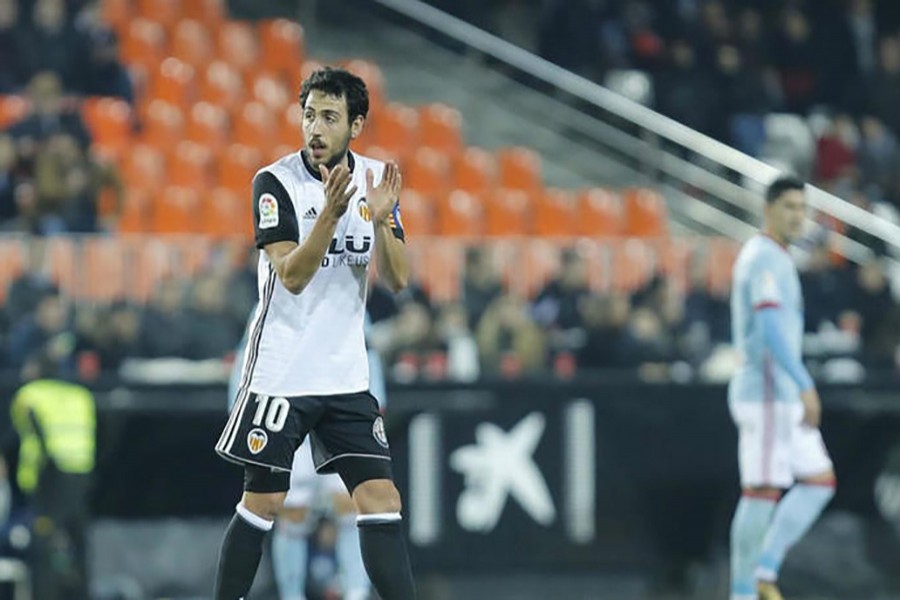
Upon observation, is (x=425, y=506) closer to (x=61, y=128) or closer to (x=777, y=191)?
(x=777, y=191)

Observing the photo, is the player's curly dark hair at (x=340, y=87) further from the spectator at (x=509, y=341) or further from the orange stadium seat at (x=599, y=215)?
the orange stadium seat at (x=599, y=215)

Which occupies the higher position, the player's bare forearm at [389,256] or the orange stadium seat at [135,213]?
the orange stadium seat at [135,213]

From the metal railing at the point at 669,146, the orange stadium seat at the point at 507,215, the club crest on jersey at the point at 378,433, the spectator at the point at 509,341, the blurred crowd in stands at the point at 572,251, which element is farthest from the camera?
the metal railing at the point at 669,146

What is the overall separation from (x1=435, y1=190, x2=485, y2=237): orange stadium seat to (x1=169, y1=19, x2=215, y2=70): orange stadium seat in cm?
294

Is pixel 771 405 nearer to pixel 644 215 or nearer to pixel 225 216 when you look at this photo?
pixel 225 216

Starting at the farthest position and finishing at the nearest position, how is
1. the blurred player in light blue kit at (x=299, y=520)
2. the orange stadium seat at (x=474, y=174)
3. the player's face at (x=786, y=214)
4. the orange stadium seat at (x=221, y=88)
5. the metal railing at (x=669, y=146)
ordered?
the orange stadium seat at (x=221, y=88)
the orange stadium seat at (x=474, y=174)
the metal railing at (x=669, y=146)
the blurred player in light blue kit at (x=299, y=520)
the player's face at (x=786, y=214)

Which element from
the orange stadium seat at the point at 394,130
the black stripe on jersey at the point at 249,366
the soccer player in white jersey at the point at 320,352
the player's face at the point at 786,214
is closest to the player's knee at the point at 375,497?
the soccer player in white jersey at the point at 320,352

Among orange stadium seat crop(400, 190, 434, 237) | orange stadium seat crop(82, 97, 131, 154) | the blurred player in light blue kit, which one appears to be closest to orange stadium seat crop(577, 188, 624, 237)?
orange stadium seat crop(400, 190, 434, 237)

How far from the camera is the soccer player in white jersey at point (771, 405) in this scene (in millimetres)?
9516

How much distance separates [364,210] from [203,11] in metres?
12.3

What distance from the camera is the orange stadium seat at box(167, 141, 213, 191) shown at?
1611 cm

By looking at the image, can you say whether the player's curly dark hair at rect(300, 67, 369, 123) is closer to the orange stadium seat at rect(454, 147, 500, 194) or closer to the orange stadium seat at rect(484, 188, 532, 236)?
the orange stadium seat at rect(484, 188, 532, 236)

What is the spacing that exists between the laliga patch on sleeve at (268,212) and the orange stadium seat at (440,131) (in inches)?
435

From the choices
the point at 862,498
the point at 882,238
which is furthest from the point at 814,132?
the point at 862,498
